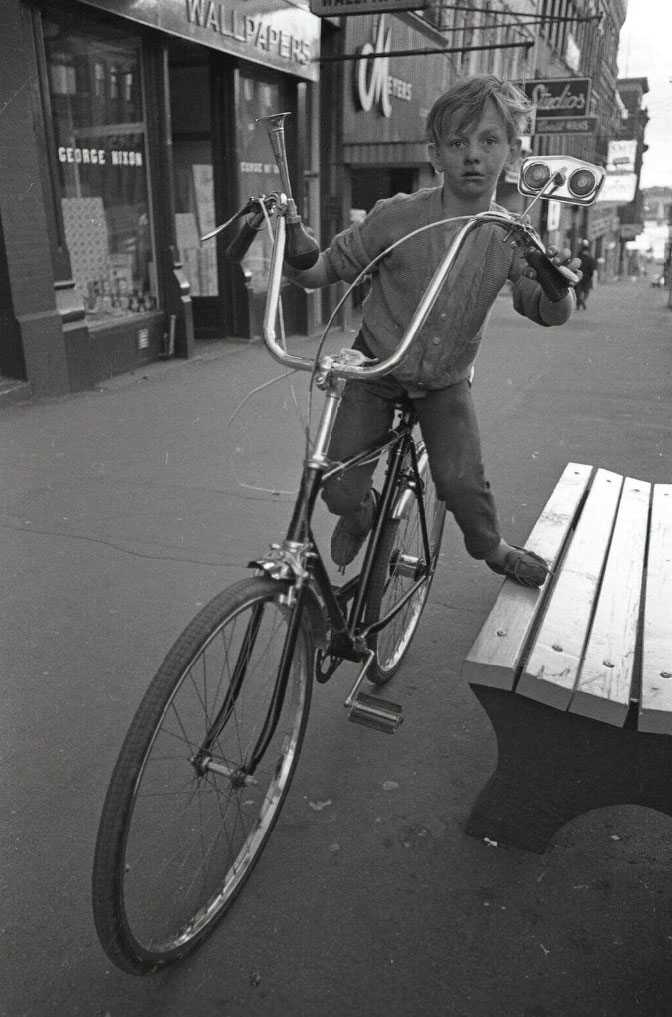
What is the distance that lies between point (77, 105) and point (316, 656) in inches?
315

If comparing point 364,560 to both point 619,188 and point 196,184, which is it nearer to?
point 196,184

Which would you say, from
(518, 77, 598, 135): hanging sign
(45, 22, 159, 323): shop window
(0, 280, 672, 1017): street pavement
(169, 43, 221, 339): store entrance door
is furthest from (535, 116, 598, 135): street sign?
(0, 280, 672, 1017): street pavement

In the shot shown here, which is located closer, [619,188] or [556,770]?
[556,770]

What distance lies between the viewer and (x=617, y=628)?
8.71 ft

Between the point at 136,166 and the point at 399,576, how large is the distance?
803cm

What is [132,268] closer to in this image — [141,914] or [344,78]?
[344,78]

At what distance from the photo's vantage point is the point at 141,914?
227cm

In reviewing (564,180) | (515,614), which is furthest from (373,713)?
(564,180)

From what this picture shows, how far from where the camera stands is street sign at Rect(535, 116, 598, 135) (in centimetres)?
1802

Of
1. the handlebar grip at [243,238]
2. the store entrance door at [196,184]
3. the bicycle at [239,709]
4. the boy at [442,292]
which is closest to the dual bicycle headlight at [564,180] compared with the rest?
the bicycle at [239,709]

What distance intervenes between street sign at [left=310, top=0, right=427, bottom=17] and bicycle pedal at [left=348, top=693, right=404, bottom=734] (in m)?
10.5

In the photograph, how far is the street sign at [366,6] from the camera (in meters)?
10.8

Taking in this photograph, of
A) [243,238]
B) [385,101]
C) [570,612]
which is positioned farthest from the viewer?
[385,101]

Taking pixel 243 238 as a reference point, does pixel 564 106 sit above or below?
above
